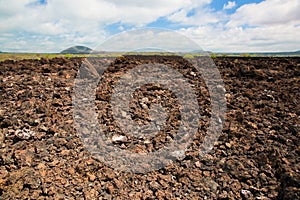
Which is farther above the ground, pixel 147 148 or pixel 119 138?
pixel 119 138

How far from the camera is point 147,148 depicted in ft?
13.4

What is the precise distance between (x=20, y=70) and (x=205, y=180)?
4722 mm

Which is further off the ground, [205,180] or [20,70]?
[20,70]

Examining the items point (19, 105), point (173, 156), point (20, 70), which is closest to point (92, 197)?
point (173, 156)

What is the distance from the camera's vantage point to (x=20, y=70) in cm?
614

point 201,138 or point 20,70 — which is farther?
point 20,70

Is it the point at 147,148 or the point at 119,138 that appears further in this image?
the point at 119,138

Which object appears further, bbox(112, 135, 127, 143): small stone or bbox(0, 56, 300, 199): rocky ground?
bbox(112, 135, 127, 143): small stone

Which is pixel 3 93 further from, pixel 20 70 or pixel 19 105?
pixel 20 70

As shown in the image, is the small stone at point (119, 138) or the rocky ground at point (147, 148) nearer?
the rocky ground at point (147, 148)

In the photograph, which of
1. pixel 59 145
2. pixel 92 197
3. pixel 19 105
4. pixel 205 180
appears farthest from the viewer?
pixel 19 105

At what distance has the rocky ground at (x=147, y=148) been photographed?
3393 millimetres

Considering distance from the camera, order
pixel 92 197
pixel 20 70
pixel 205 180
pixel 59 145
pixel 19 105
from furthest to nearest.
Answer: pixel 20 70, pixel 19 105, pixel 59 145, pixel 205 180, pixel 92 197

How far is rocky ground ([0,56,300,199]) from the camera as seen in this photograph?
11.1ft
